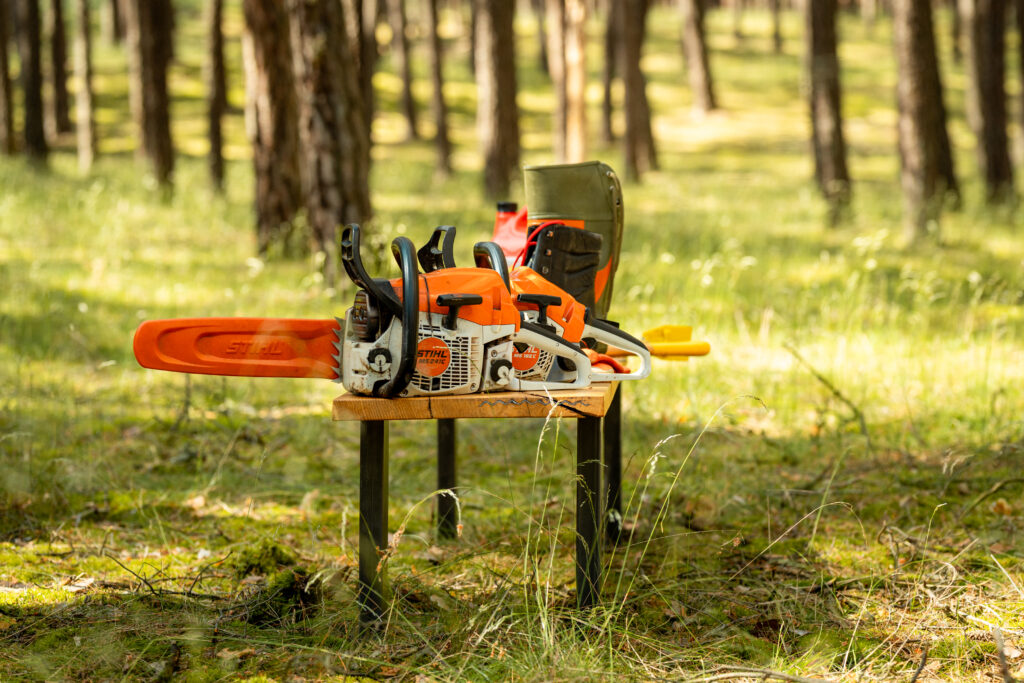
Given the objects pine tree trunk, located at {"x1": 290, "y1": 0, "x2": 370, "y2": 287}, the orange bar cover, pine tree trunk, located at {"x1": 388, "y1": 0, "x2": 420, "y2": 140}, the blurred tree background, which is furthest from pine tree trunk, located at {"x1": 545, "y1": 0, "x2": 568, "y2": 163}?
the orange bar cover

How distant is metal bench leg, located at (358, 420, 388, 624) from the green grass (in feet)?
0.62

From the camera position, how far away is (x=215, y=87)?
14984mm

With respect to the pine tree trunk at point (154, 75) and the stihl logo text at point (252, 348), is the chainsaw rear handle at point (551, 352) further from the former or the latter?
the pine tree trunk at point (154, 75)

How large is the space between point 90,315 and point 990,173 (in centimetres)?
1309

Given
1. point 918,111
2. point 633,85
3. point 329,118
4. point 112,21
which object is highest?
point 112,21

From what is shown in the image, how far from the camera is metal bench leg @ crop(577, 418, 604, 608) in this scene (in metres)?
2.89

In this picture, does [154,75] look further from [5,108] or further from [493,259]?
[493,259]

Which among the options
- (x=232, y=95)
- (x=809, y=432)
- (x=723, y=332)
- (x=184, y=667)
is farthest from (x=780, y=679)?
(x=232, y=95)

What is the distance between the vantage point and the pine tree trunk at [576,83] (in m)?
11.5

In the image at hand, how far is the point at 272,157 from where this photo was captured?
992cm

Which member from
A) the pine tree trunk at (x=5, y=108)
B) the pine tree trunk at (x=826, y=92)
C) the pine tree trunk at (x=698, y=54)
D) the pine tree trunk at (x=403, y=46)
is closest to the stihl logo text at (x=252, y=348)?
the pine tree trunk at (x=826, y=92)


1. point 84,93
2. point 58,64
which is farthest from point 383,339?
point 58,64

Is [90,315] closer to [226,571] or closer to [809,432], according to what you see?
[226,571]

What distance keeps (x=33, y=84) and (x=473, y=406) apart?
18.3 metres
